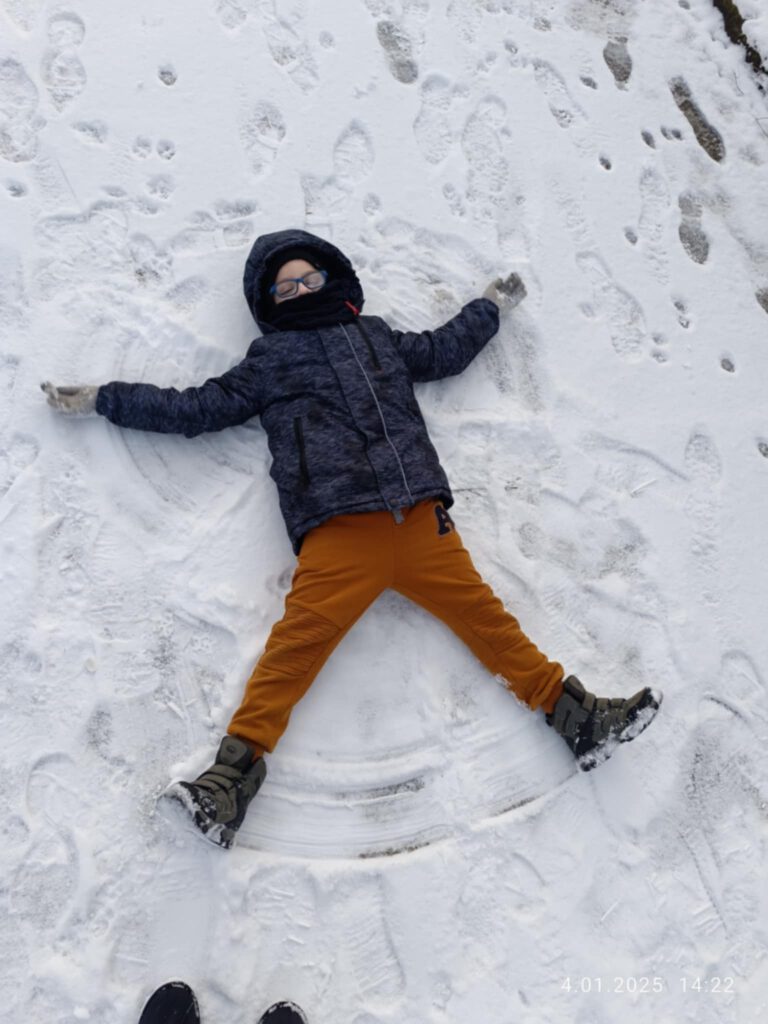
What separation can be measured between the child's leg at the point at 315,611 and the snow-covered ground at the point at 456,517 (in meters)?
0.10

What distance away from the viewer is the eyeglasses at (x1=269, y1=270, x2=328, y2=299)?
1.95 metres

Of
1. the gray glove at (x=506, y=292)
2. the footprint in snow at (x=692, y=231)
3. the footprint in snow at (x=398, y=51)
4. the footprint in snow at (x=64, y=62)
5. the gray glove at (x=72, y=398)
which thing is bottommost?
the gray glove at (x=72, y=398)

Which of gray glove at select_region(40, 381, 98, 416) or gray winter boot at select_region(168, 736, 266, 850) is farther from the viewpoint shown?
gray glove at select_region(40, 381, 98, 416)

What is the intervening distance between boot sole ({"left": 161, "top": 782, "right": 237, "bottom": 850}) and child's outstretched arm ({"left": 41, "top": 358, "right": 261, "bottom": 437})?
0.74 meters

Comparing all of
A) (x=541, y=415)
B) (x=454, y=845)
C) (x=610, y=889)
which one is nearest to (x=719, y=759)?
(x=610, y=889)

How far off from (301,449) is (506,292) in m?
0.70

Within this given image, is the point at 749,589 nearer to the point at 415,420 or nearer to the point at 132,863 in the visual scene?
the point at 415,420

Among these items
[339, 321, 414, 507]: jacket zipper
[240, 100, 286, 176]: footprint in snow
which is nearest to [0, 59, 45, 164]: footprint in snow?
[240, 100, 286, 176]: footprint in snow

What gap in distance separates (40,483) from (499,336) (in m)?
1.13

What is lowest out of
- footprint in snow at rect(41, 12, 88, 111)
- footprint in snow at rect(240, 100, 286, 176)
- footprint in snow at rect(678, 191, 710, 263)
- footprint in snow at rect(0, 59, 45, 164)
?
footprint in snow at rect(0, 59, 45, 164)

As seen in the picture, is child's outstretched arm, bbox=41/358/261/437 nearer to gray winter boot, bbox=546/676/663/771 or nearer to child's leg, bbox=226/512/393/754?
child's leg, bbox=226/512/393/754

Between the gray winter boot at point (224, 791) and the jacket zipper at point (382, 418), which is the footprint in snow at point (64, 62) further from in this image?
the gray winter boot at point (224, 791)

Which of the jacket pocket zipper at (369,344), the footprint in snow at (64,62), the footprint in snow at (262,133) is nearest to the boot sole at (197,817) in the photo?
the jacket pocket zipper at (369,344)

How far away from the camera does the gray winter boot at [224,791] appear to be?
1665mm
